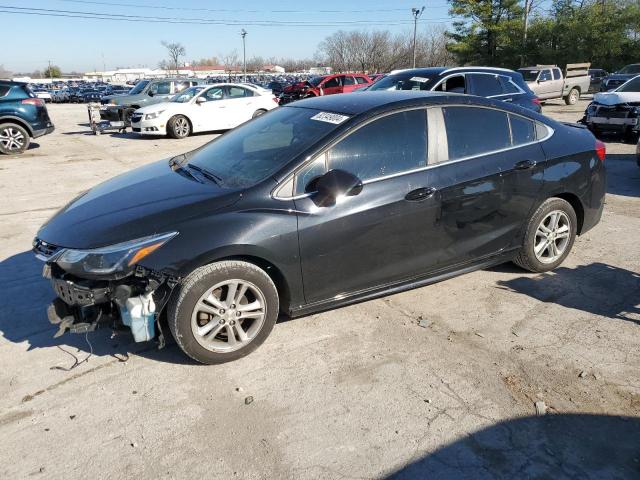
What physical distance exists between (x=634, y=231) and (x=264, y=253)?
476 cm

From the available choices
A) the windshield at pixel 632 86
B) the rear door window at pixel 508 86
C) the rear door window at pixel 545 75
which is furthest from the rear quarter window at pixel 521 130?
the rear door window at pixel 545 75

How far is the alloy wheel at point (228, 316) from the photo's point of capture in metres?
3.15

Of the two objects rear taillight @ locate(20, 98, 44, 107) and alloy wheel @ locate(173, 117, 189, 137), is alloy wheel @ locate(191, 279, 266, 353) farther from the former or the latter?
alloy wheel @ locate(173, 117, 189, 137)

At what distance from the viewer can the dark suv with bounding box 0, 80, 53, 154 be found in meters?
12.1

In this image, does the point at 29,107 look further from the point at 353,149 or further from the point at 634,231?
the point at 634,231

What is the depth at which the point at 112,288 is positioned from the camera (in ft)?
9.78

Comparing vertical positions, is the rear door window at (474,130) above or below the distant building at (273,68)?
below

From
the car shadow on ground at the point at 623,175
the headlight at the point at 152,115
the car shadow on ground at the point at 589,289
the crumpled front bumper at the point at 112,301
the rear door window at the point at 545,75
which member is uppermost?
the rear door window at the point at 545,75

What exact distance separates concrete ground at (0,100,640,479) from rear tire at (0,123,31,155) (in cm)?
964

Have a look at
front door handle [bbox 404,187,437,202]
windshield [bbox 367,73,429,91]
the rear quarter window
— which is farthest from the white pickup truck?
front door handle [bbox 404,187,437,202]

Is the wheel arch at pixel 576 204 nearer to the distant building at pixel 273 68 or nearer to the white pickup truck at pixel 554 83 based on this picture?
the white pickup truck at pixel 554 83

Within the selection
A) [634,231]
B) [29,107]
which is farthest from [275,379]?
[29,107]

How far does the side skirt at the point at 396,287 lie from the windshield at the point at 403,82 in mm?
5982

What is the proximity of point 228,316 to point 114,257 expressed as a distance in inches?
30.7
